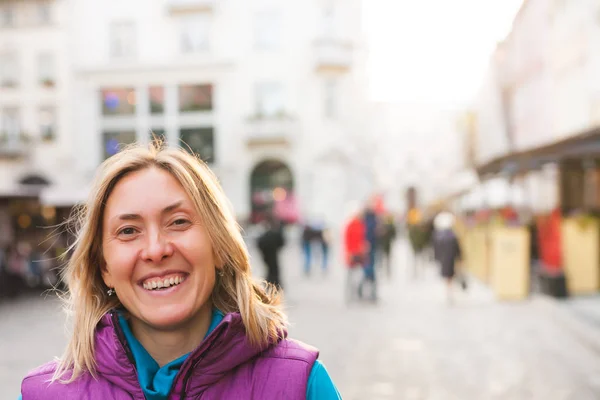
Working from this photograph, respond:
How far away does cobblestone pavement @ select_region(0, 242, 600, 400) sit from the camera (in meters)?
6.23

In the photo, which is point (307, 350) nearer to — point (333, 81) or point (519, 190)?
point (519, 190)

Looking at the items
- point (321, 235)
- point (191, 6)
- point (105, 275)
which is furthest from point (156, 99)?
point (105, 275)

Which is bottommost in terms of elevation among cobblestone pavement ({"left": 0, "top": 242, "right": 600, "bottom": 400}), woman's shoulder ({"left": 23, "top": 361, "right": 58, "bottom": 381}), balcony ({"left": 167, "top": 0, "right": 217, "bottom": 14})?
cobblestone pavement ({"left": 0, "top": 242, "right": 600, "bottom": 400})

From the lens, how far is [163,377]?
1650 mm

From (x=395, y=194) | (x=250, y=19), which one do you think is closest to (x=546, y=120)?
(x=250, y=19)

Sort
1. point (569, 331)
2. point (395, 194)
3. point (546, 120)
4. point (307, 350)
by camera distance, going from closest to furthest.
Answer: point (307, 350) < point (569, 331) < point (546, 120) < point (395, 194)

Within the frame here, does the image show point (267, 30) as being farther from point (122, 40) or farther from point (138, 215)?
point (138, 215)

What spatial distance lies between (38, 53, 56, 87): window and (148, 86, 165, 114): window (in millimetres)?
5371

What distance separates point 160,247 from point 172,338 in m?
0.27

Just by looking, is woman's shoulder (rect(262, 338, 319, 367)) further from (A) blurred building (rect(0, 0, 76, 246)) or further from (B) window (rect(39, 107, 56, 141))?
(B) window (rect(39, 107, 56, 141))

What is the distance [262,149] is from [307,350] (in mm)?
29655

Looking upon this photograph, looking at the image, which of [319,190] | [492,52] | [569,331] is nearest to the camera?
[569,331]

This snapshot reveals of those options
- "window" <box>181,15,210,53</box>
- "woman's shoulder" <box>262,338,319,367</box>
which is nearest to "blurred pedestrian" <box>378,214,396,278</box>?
"woman's shoulder" <box>262,338,319,367</box>

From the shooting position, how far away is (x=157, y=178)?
169 centimetres
